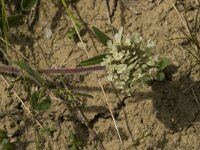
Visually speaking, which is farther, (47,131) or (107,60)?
(47,131)

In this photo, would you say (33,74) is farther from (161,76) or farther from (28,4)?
(161,76)

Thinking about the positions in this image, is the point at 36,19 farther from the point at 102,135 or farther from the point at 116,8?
the point at 102,135

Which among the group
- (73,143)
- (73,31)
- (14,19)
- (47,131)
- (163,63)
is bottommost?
(73,143)

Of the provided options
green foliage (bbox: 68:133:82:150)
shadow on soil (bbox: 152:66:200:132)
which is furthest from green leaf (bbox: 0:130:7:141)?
shadow on soil (bbox: 152:66:200:132)

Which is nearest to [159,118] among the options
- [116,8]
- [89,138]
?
→ [89,138]

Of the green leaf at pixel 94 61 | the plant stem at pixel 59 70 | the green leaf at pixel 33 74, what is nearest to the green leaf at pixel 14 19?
the plant stem at pixel 59 70

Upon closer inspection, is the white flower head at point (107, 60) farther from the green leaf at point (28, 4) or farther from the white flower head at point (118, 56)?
the green leaf at point (28, 4)

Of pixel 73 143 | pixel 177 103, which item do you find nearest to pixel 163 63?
pixel 177 103
